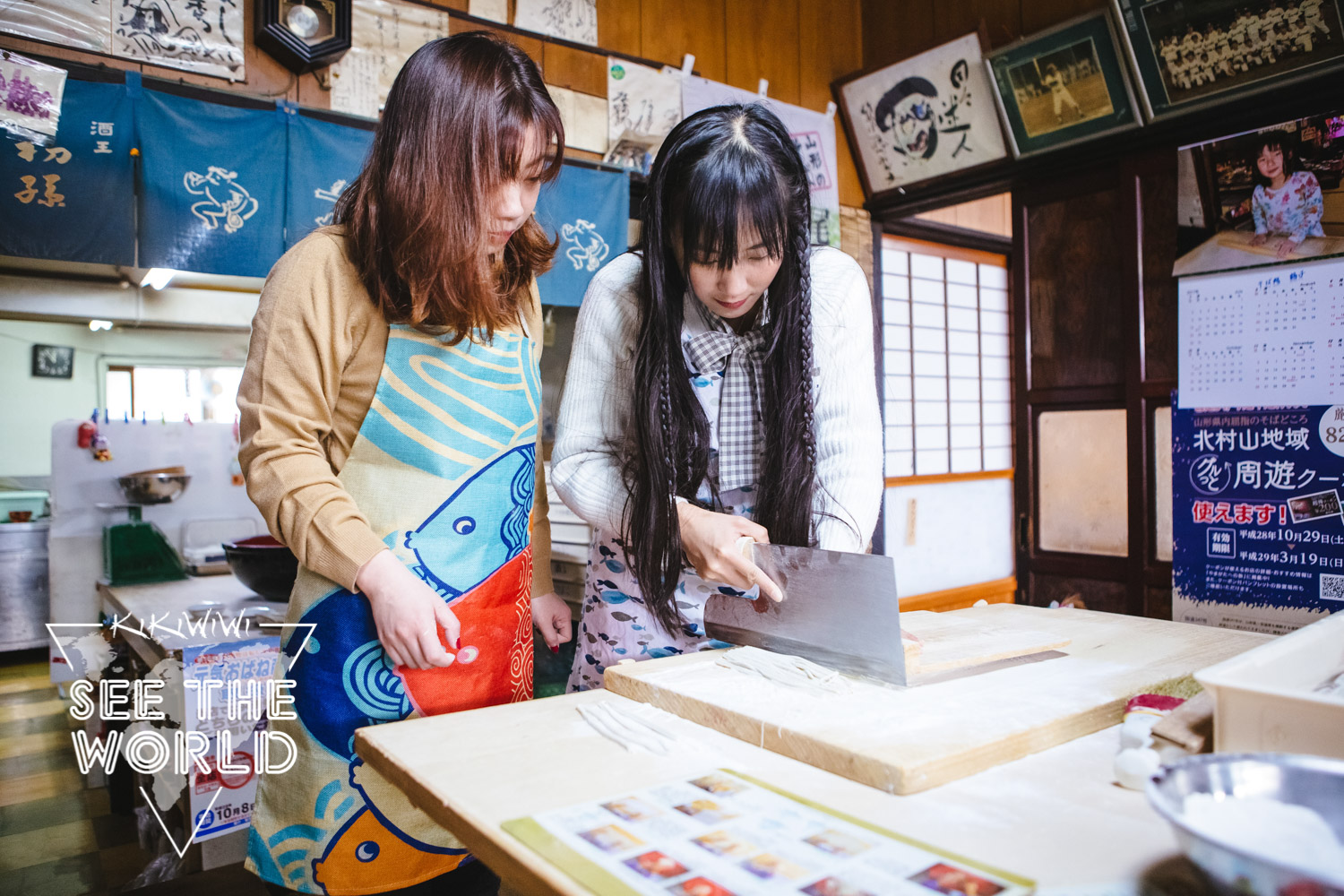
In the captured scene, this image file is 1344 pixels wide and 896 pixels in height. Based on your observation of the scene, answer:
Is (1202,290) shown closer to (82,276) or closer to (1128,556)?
(1128,556)

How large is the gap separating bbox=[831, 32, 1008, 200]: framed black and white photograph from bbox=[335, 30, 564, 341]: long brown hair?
340cm

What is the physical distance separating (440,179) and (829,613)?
84 cm

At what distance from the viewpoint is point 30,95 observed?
2.72 m

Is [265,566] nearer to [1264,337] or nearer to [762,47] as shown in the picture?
[762,47]

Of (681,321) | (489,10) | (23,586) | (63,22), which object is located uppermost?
(489,10)

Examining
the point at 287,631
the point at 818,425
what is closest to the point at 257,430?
the point at 287,631

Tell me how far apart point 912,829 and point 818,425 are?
2.92 ft

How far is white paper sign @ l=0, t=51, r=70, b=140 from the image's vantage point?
2674mm

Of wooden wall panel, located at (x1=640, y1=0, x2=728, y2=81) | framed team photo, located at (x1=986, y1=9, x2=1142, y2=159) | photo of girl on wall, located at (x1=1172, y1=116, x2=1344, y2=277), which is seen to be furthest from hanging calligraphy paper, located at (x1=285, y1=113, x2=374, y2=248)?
photo of girl on wall, located at (x1=1172, y1=116, x2=1344, y2=277)

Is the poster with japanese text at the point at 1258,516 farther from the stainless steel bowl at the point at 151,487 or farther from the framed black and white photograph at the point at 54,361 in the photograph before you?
the framed black and white photograph at the point at 54,361

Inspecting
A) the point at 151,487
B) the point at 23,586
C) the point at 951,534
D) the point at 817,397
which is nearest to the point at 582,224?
the point at 817,397

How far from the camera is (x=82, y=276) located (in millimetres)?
6836

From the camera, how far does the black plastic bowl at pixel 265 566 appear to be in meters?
2.79

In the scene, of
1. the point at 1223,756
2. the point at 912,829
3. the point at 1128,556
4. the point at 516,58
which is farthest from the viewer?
the point at 1128,556
